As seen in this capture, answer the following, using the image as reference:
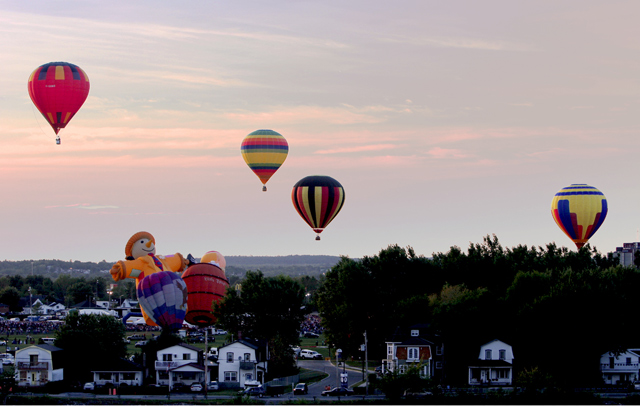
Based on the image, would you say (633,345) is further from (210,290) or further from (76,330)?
(76,330)

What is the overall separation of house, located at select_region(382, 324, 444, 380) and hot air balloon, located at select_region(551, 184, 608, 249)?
25176 mm

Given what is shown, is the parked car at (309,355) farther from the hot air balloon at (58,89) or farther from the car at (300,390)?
the hot air balloon at (58,89)

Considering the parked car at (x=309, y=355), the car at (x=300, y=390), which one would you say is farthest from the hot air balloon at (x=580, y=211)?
the car at (x=300, y=390)

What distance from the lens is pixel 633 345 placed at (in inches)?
3041

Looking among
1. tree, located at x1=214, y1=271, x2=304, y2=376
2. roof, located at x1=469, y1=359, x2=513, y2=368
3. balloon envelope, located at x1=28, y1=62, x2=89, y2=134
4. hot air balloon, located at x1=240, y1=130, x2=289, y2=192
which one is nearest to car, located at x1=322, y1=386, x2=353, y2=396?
roof, located at x1=469, y1=359, x2=513, y2=368

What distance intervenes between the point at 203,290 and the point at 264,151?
15207mm

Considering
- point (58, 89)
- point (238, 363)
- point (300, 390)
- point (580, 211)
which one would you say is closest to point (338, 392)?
point (300, 390)

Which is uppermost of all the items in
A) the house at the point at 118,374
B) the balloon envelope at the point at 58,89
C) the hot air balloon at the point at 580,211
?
the balloon envelope at the point at 58,89

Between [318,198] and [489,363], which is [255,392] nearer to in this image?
[489,363]

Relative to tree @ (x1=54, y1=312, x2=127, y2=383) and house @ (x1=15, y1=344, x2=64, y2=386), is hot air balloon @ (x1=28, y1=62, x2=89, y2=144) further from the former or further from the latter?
tree @ (x1=54, y1=312, x2=127, y2=383)

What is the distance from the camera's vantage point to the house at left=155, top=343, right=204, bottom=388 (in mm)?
70312

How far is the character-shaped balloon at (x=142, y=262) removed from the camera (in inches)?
2591

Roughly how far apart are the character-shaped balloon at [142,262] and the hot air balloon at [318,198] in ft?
45.9

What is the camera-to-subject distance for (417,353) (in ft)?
228
